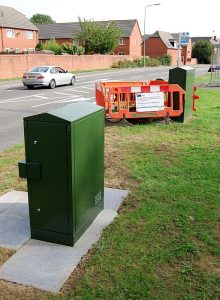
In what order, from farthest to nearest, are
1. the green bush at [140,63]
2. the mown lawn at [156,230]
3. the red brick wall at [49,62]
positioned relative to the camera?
the green bush at [140,63] < the red brick wall at [49,62] < the mown lawn at [156,230]

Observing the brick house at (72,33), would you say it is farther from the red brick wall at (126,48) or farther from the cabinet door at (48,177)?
the cabinet door at (48,177)

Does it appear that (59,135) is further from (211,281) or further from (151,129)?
(151,129)

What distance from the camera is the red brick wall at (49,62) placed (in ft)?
95.3

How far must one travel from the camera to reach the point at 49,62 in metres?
35.8

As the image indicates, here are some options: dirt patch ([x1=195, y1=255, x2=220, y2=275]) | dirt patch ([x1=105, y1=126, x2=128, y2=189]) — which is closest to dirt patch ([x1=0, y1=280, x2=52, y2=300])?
dirt patch ([x1=195, y1=255, x2=220, y2=275])

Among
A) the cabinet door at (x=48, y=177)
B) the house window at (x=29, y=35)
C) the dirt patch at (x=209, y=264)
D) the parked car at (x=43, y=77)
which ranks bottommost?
the dirt patch at (x=209, y=264)

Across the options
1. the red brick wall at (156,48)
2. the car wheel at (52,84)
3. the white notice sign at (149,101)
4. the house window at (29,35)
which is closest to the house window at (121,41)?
the red brick wall at (156,48)

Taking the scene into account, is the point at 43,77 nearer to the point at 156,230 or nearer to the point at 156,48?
the point at 156,230

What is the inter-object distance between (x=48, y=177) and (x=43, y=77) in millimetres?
17791

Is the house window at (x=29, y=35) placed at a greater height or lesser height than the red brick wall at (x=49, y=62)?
greater

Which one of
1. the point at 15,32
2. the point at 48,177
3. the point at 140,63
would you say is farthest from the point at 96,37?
the point at 48,177

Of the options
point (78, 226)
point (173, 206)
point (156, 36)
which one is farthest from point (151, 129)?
point (156, 36)

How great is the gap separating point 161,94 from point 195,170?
408cm

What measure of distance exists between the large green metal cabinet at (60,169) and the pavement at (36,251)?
0.11m
